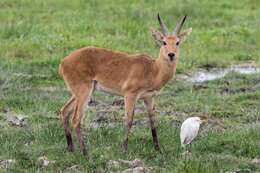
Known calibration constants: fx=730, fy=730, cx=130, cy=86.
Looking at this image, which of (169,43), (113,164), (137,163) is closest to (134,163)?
(137,163)

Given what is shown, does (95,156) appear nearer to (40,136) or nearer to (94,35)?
(40,136)

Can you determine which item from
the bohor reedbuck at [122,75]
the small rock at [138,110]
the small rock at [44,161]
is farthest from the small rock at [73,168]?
the small rock at [138,110]

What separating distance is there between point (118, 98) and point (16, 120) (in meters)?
1.94

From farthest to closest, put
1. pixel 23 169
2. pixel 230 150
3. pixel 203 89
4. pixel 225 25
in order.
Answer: pixel 225 25
pixel 203 89
pixel 230 150
pixel 23 169

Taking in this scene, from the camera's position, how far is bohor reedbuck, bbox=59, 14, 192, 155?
776 centimetres

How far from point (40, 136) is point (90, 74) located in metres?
0.88

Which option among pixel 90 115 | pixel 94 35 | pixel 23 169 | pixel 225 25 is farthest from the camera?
pixel 225 25

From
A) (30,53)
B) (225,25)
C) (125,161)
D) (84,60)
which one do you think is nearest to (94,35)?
(30,53)

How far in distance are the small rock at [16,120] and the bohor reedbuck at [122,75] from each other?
891 mm

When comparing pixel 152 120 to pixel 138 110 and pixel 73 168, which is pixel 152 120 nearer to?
pixel 73 168

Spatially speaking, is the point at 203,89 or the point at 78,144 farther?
the point at 203,89

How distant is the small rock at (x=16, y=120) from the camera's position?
8.68 meters

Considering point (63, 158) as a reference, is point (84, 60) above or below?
above

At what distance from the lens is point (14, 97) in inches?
387
